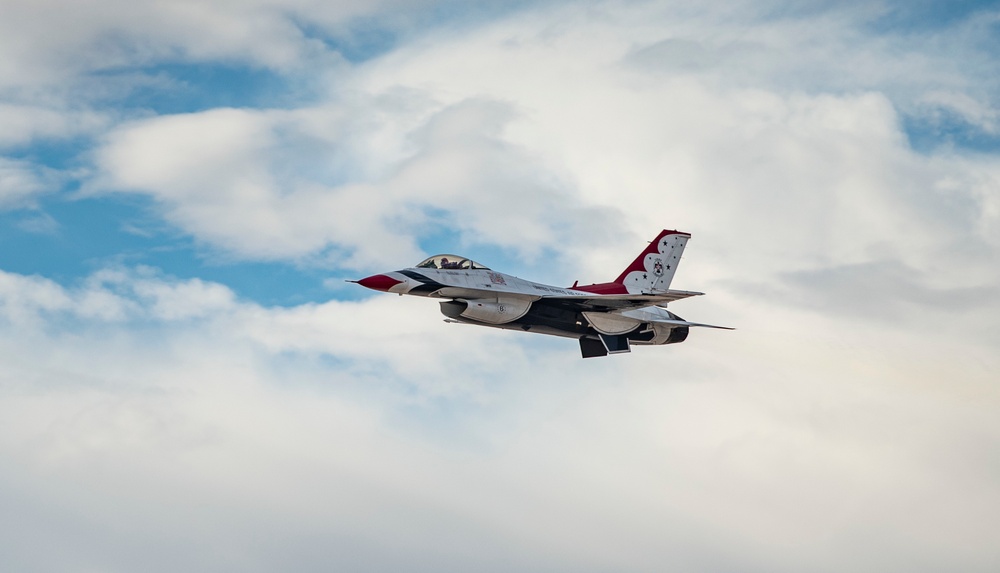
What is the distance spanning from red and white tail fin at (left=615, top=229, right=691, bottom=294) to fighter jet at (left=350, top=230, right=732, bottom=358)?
0.40 metres

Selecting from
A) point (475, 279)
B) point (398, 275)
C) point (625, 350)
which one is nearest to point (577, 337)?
point (625, 350)

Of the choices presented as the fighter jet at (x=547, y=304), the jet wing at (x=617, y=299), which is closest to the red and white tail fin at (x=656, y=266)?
the fighter jet at (x=547, y=304)

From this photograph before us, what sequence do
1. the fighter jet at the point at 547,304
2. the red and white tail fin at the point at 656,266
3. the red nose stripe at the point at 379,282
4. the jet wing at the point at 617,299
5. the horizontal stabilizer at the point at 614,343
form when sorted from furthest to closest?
1. the red and white tail fin at the point at 656,266
2. the horizontal stabilizer at the point at 614,343
3. the jet wing at the point at 617,299
4. the fighter jet at the point at 547,304
5. the red nose stripe at the point at 379,282

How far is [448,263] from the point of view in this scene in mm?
60812

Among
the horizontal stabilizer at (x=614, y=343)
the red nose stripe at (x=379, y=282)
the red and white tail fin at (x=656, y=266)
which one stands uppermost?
the red and white tail fin at (x=656, y=266)

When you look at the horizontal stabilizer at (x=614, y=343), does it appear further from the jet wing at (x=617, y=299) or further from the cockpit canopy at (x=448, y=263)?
the cockpit canopy at (x=448, y=263)

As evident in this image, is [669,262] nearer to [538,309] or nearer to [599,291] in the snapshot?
[599,291]

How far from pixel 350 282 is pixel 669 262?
2269 cm

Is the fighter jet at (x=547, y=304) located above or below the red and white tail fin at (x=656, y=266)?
below

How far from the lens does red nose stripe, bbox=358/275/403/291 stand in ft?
190

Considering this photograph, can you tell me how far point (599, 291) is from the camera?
67.6 m

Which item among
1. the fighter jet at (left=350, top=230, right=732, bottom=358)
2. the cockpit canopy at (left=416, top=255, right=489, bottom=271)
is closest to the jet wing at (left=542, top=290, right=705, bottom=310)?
the fighter jet at (left=350, top=230, right=732, bottom=358)

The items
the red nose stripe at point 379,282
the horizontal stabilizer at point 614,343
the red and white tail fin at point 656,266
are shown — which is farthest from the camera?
the red and white tail fin at point 656,266

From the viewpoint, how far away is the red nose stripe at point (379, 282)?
5788cm
